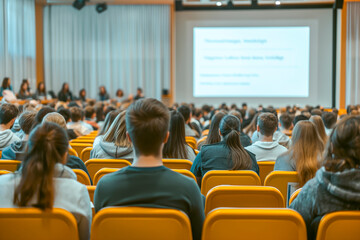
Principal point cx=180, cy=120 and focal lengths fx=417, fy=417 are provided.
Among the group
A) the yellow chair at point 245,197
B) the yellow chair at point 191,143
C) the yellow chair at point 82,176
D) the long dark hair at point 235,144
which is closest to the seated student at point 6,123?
the yellow chair at point 82,176

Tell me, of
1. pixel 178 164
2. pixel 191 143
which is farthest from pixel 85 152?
pixel 191 143

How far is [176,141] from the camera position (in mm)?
3740

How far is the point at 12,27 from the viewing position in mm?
13086

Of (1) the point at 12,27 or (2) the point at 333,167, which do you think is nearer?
(2) the point at 333,167

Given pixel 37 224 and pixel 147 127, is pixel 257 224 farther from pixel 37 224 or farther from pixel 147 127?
pixel 37 224

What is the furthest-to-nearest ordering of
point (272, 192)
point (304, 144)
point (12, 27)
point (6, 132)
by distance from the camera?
point (12, 27) → point (6, 132) → point (304, 144) → point (272, 192)

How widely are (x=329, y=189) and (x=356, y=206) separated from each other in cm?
15

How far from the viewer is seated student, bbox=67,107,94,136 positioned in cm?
616

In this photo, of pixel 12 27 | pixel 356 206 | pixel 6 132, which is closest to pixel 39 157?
pixel 356 206

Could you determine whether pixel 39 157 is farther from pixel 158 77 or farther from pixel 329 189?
pixel 158 77

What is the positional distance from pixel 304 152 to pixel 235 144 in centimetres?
53

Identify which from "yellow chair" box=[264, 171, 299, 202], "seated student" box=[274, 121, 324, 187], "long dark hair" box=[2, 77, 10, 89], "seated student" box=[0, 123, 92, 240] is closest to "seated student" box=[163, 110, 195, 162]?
"seated student" box=[274, 121, 324, 187]

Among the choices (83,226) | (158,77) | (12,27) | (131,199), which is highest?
(12,27)

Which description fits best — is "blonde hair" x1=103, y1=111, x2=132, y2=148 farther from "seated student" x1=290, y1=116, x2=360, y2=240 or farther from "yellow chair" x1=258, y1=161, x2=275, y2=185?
"seated student" x1=290, y1=116, x2=360, y2=240
